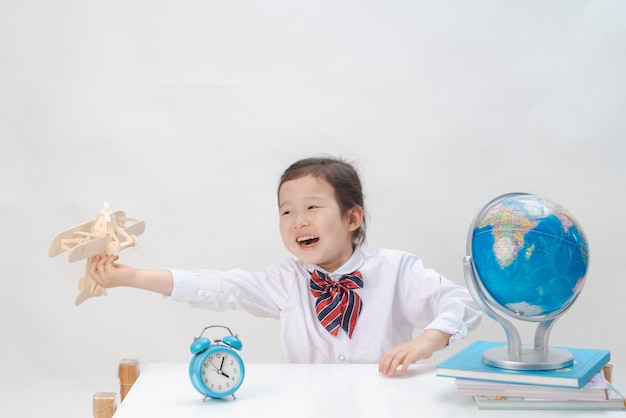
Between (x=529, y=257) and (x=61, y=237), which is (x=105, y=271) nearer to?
(x=61, y=237)

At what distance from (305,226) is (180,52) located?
1363 mm

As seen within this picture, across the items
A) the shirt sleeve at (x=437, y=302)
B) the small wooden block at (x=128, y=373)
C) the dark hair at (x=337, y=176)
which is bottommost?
the small wooden block at (x=128, y=373)

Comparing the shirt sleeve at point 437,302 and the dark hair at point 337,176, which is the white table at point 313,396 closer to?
the shirt sleeve at point 437,302

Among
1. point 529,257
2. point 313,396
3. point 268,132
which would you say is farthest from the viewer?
point 268,132

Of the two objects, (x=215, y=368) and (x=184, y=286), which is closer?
(x=215, y=368)

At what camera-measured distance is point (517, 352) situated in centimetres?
230

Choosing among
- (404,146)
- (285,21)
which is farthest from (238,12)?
(404,146)

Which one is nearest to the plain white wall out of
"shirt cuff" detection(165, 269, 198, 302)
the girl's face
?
the girl's face

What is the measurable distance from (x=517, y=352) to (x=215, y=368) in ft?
2.47

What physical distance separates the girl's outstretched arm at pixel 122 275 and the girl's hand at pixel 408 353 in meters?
0.67

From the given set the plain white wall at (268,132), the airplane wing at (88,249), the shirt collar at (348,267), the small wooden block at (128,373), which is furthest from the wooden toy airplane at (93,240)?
the plain white wall at (268,132)

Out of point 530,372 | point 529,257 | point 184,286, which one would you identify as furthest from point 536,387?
point 184,286

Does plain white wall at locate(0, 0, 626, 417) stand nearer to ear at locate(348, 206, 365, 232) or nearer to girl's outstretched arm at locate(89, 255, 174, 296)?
ear at locate(348, 206, 365, 232)

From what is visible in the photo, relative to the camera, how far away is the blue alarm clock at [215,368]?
222 centimetres
